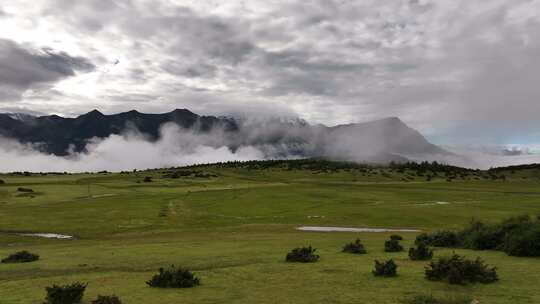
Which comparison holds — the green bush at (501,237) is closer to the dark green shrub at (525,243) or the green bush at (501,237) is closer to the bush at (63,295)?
the dark green shrub at (525,243)

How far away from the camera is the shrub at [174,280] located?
19141 mm

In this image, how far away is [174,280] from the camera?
1922cm

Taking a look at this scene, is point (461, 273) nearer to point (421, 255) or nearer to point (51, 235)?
point (421, 255)

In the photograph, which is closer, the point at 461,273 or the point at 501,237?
the point at 461,273

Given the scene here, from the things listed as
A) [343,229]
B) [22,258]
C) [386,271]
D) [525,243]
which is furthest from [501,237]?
[22,258]

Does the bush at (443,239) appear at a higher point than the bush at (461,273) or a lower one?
lower

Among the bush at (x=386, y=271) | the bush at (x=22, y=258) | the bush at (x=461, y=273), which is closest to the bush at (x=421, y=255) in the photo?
the bush at (x=386, y=271)

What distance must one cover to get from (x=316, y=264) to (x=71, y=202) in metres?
72.0

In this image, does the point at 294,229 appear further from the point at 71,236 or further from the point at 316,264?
the point at 316,264

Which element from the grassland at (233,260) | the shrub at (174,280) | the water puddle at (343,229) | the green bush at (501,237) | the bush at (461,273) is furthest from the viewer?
the water puddle at (343,229)

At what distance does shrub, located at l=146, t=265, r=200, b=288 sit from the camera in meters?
19.1

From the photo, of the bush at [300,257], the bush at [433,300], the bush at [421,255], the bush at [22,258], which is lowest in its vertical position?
the bush at [22,258]

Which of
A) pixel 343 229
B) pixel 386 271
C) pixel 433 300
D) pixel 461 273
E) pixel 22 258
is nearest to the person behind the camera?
pixel 433 300

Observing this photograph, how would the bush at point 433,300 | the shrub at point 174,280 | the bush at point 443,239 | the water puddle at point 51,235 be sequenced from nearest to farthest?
1. the bush at point 433,300
2. the shrub at point 174,280
3. the bush at point 443,239
4. the water puddle at point 51,235
